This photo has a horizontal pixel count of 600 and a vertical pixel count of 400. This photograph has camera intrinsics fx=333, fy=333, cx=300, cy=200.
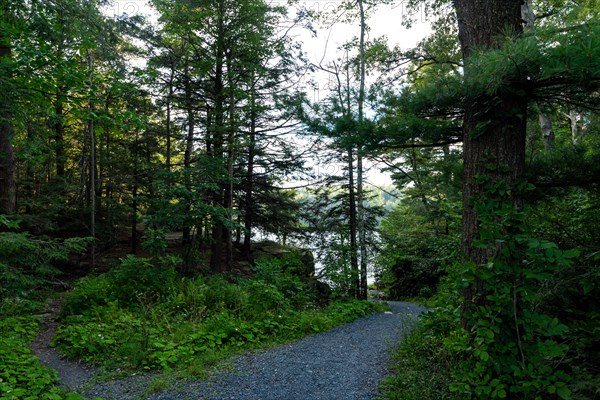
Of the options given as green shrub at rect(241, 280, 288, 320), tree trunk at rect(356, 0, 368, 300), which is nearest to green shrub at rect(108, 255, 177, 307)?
green shrub at rect(241, 280, 288, 320)

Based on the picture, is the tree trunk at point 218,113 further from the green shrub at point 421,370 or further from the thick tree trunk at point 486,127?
the thick tree trunk at point 486,127

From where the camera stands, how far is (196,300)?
6516 millimetres

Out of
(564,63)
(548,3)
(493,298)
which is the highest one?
(548,3)

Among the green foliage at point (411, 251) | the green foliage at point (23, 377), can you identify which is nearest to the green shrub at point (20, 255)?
the green foliage at point (23, 377)

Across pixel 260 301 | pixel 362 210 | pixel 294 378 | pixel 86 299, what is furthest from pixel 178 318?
pixel 362 210

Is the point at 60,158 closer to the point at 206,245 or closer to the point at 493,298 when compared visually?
the point at 206,245

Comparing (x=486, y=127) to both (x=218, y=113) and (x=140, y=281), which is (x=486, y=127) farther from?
(x=218, y=113)

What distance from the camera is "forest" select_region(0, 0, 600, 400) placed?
2.40 metres

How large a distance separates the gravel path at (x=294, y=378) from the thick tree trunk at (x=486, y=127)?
1.64 metres

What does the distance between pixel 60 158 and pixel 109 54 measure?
14.5 ft

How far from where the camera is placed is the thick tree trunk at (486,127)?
2.87 metres

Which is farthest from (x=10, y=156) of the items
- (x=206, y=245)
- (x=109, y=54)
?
(x=206, y=245)

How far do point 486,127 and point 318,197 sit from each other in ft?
29.9

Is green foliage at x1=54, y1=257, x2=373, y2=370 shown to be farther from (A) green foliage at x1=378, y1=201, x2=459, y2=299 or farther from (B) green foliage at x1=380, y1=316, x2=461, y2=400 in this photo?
(A) green foliage at x1=378, y1=201, x2=459, y2=299
